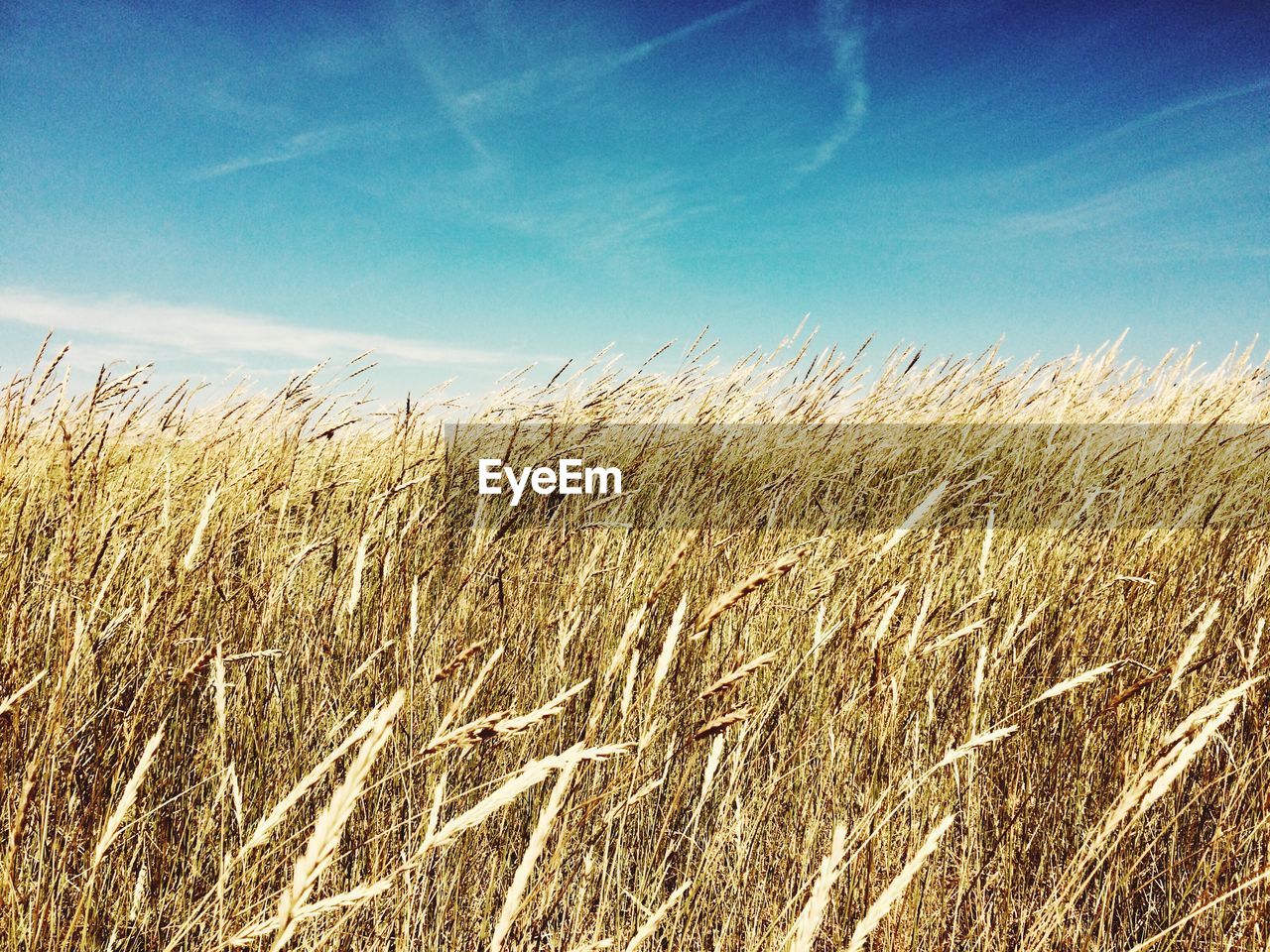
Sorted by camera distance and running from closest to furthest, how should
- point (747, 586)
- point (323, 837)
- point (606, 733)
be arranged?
point (323, 837), point (747, 586), point (606, 733)

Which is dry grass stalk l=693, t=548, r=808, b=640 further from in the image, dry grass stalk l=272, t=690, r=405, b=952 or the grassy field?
dry grass stalk l=272, t=690, r=405, b=952

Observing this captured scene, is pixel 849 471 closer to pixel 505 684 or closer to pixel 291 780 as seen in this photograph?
pixel 505 684

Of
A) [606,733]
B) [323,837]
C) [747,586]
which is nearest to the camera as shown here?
[323,837]

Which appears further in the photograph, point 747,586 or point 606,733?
point 606,733

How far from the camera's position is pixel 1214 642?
1810mm

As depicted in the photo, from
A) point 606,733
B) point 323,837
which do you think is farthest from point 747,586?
point 606,733

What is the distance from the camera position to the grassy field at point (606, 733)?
35.2 inches

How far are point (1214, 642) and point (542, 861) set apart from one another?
1797 mm

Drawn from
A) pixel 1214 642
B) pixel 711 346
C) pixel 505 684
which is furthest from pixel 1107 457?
pixel 505 684

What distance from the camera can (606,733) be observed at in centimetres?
146

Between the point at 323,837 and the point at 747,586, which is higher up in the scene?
the point at 747,586

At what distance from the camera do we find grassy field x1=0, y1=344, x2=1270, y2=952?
895 mm

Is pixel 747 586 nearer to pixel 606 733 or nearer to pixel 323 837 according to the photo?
pixel 323 837

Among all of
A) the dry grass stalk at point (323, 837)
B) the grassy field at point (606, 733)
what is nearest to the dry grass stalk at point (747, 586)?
the grassy field at point (606, 733)
